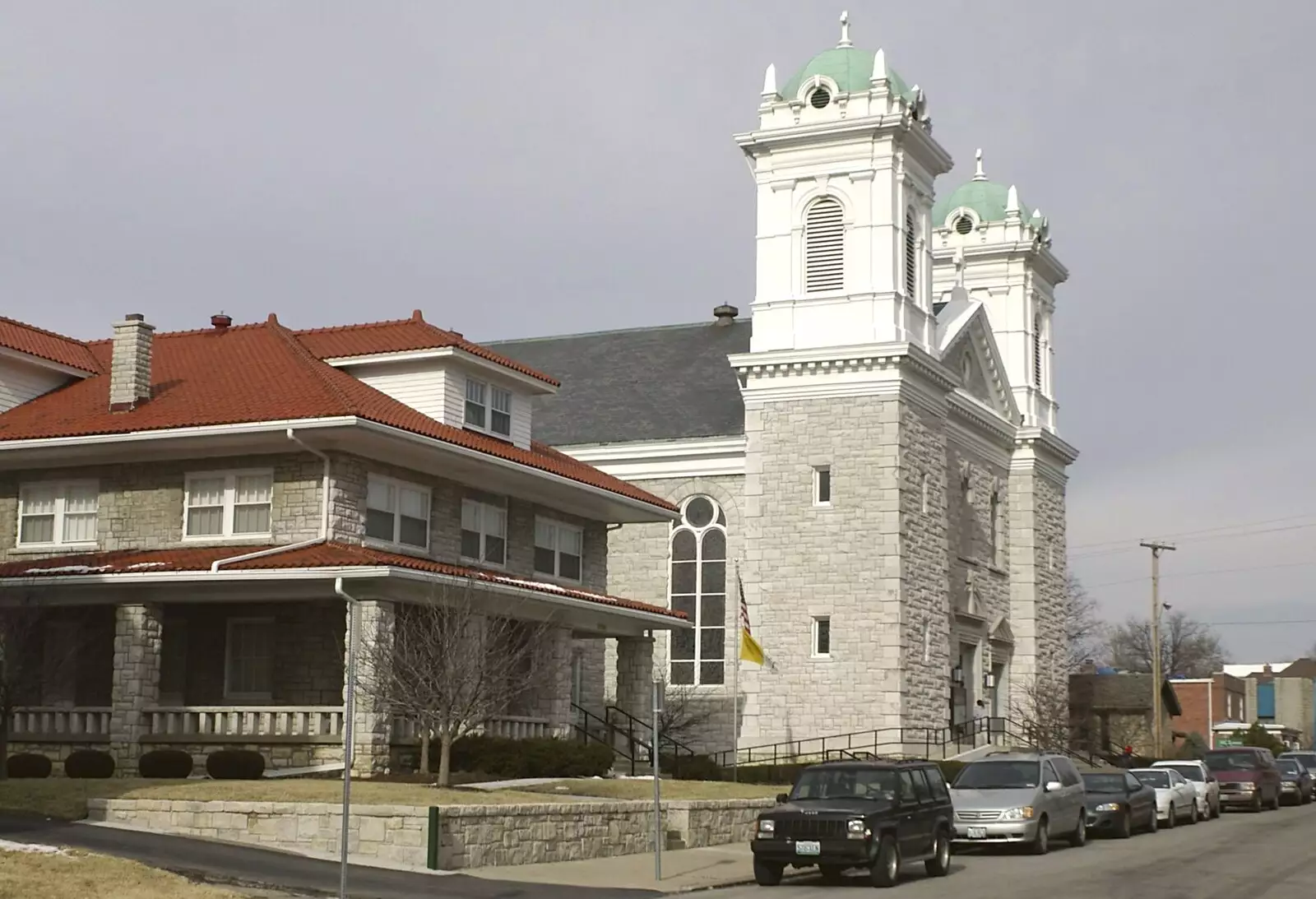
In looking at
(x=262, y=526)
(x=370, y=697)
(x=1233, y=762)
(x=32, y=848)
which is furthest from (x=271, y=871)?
(x=1233, y=762)

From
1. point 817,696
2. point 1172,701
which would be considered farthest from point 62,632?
point 1172,701

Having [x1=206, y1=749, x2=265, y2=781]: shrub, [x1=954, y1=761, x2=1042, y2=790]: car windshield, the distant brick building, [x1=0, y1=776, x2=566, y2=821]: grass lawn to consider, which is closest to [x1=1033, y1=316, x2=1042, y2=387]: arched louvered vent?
[x1=954, y1=761, x2=1042, y2=790]: car windshield

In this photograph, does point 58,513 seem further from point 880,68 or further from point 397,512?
point 880,68

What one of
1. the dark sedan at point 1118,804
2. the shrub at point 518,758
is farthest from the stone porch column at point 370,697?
the dark sedan at point 1118,804

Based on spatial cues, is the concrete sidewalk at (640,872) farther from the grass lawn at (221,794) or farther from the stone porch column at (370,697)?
the stone porch column at (370,697)

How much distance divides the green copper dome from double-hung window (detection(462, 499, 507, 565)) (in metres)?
18.2

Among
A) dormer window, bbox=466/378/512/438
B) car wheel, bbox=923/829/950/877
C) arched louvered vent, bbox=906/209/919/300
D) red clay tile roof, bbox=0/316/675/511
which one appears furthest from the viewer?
arched louvered vent, bbox=906/209/919/300

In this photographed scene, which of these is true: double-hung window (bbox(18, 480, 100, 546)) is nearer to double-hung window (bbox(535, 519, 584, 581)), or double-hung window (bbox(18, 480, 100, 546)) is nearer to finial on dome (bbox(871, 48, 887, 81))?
double-hung window (bbox(535, 519, 584, 581))

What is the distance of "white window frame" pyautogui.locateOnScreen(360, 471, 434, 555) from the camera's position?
3478cm

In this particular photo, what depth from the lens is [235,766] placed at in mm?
30859

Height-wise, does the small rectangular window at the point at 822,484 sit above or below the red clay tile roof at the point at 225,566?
above

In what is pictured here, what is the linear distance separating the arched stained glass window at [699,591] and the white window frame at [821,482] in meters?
4.20

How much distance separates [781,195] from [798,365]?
503 cm

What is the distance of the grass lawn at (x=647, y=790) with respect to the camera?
30734mm
